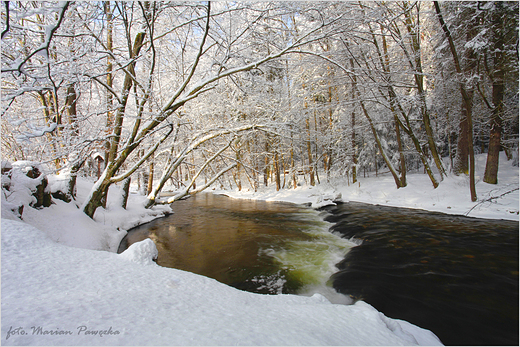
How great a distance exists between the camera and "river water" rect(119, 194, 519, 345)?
2994 mm

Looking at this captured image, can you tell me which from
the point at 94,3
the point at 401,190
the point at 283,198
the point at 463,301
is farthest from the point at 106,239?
the point at 401,190

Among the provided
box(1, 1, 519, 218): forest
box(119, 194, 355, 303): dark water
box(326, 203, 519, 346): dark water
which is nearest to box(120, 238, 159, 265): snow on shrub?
box(119, 194, 355, 303): dark water

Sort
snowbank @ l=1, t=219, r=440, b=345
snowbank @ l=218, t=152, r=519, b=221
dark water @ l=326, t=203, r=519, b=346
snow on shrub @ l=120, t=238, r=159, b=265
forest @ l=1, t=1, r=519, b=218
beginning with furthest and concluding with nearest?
snowbank @ l=218, t=152, r=519, b=221 → forest @ l=1, t=1, r=519, b=218 → snow on shrub @ l=120, t=238, r=159, b=265 → dark water @ l=326, t=203, r=519, b=346 → snowbank @ l=1, t=219, r=440, b=345

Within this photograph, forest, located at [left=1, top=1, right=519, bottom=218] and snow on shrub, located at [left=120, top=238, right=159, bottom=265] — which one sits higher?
forest, located at [left=1, top=1, right=519, bottom=218]

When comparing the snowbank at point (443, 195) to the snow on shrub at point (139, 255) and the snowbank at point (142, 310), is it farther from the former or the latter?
the snow on shrub at point (139, 255)

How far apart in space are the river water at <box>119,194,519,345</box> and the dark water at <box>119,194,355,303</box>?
26mm

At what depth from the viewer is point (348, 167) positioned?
17562 millimetres

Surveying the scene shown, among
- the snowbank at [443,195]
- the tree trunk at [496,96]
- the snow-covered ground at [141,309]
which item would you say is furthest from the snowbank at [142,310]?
the tree trunk at [496,96]

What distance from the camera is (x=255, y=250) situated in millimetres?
6031

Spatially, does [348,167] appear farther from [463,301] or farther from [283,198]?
[463,301]

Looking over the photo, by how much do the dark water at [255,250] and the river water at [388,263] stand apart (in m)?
0.03

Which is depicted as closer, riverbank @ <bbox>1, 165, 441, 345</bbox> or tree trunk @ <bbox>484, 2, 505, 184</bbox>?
riverbank @ <bbox>1, 165, 441, 345</bbox>

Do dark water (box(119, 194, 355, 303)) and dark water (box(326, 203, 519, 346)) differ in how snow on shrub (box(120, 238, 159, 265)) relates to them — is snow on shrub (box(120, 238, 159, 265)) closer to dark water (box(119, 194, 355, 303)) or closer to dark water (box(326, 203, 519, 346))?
dark water (box(119, 194, 355, 303))

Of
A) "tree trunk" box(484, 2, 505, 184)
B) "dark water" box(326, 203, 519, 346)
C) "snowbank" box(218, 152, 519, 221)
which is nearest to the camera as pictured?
"dark water" box(326, 203, 519, 346)
